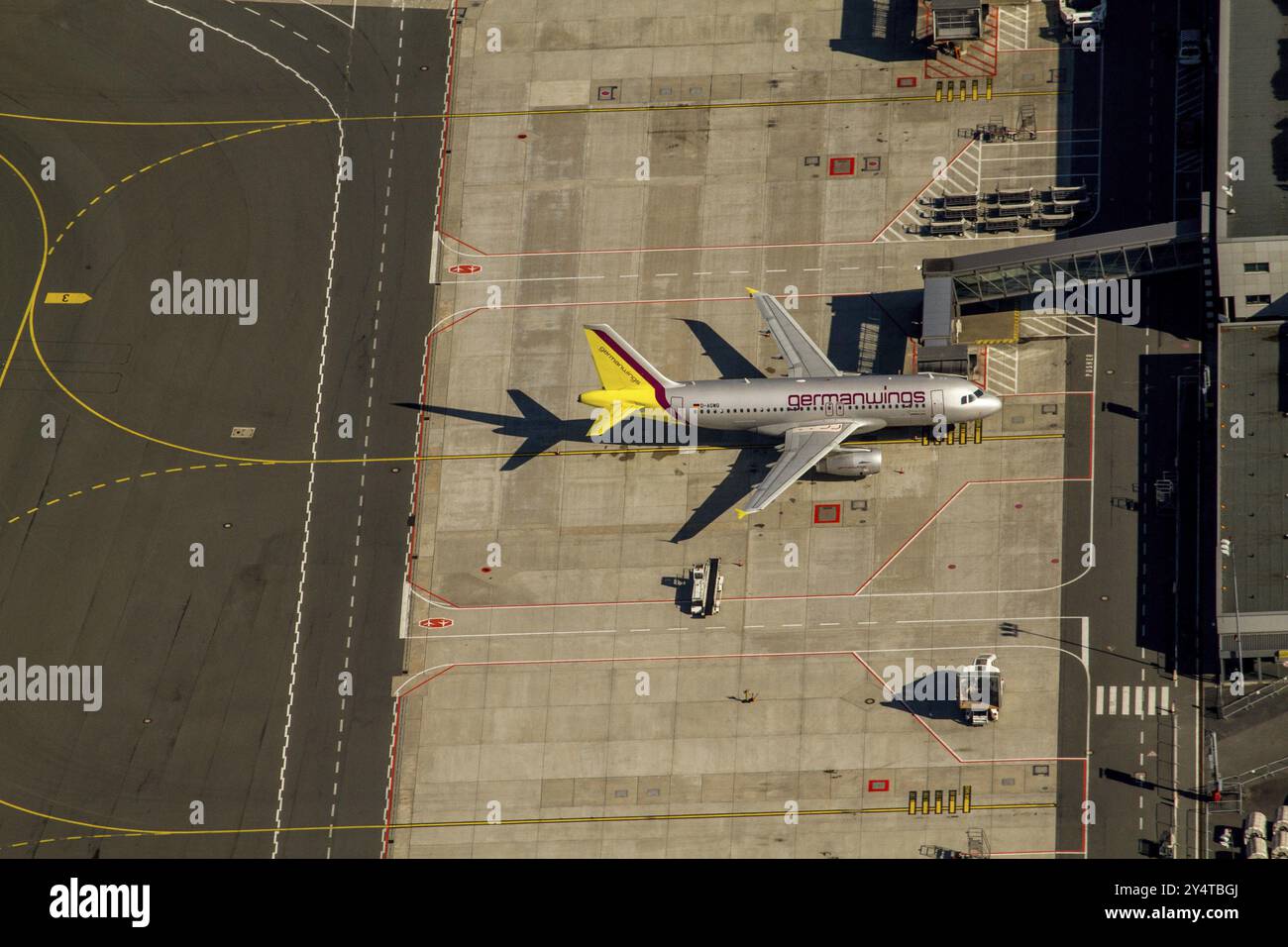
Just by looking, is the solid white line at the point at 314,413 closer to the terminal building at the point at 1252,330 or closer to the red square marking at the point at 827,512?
the red square marking at the point at 827,512

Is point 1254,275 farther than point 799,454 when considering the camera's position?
No

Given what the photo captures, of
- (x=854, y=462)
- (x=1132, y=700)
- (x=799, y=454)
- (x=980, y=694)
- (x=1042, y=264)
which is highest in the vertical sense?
(x=1042, y=264)

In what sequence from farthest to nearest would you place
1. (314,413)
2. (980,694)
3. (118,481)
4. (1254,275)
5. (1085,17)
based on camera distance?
(1085,17)
(314,413)
(118,481)
(1254,275)
(980,694)

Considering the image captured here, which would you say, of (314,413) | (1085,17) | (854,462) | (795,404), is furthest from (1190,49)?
(314,413)

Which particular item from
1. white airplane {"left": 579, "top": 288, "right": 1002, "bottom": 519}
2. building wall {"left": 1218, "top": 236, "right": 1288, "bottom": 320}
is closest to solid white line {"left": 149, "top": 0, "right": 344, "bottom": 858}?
white airplane {"left": 579, "top": 288, "right": 1002, "bottom": 519}

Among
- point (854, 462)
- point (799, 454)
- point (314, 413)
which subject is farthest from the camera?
point (314, 413)

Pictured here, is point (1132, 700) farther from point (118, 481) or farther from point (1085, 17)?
point (118, 481)

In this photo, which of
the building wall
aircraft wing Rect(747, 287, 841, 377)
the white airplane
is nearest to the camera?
the building wall

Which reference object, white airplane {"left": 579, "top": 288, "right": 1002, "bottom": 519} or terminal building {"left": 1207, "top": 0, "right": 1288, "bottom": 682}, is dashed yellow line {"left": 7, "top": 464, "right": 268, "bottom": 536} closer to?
white airplane {"left": 579, "top": 288, "right": 1002, "bottom": 519}
